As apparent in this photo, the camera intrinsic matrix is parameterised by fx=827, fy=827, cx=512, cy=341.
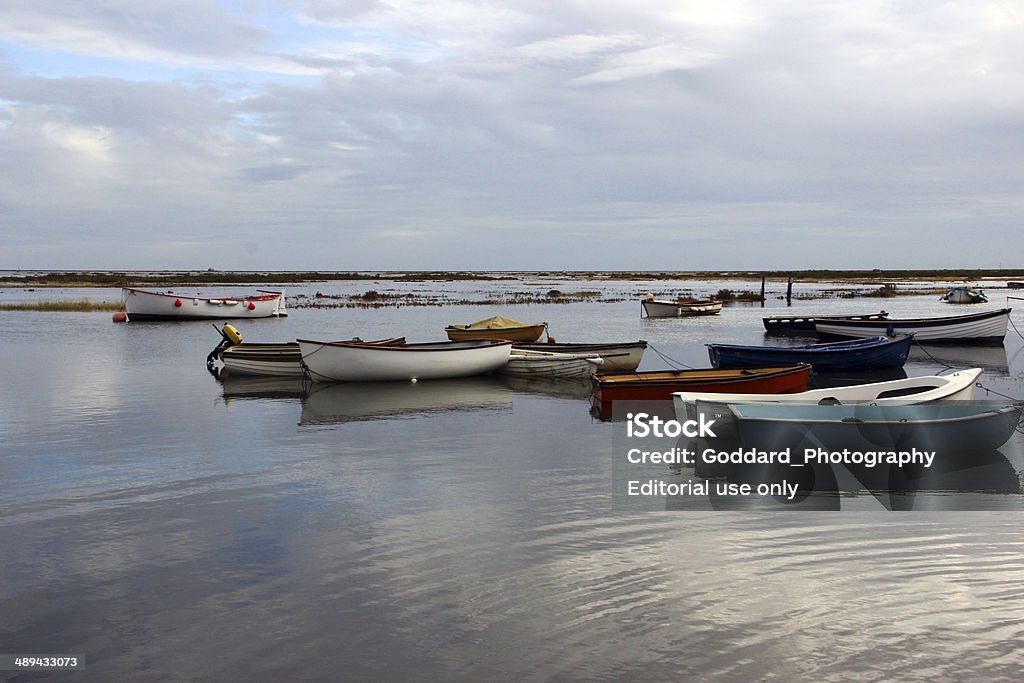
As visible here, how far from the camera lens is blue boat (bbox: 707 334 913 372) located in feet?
76.1

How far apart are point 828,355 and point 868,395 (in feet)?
37.4

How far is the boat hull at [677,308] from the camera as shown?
52.9m

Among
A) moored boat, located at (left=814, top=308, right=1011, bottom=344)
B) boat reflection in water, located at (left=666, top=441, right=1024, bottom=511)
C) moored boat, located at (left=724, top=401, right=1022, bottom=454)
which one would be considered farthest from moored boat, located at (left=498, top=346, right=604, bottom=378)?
moored boat, located at (left=814, top=308, right=1011, bottom=344)

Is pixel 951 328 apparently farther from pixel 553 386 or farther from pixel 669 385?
pixel 669 385

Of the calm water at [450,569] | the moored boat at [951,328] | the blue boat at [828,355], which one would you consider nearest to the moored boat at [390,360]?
the calm water at [450,569]

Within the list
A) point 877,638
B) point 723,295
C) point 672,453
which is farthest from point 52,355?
point 723,295

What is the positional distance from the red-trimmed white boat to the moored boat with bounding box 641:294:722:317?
2408 centimetres

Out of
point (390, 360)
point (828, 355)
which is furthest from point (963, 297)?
point (390, 360)

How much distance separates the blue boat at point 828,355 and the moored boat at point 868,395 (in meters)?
A: 7.65

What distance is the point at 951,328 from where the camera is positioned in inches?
1307

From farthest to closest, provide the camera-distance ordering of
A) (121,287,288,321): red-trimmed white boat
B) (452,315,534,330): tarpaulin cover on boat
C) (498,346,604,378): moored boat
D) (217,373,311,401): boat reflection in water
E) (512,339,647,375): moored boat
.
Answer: (121,287,288,321): red-trimmed white boat, (452,315,534,330): tarpaulin cover on boat, (512,339,647,375): moored boat, (498,346,604,378): moored boat, (217,373,311,401): boat reflection in water

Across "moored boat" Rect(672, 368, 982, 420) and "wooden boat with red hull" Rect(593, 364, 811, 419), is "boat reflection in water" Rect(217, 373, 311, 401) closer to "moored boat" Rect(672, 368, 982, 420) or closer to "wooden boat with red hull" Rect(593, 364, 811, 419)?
"wooden boat with red hull" Rect(593, 364, 811, 419)

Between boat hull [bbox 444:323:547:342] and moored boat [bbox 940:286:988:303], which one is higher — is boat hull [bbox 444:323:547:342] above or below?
below

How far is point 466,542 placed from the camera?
9188 millimetres
